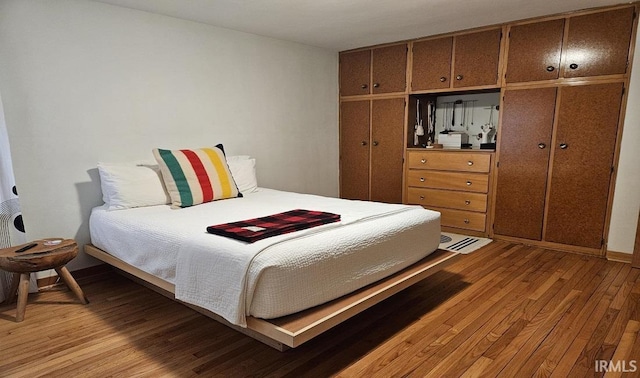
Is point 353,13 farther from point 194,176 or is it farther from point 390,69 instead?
point 194,176

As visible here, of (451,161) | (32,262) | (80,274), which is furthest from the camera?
(451,161)

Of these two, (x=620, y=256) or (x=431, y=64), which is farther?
(x=431, y=64)

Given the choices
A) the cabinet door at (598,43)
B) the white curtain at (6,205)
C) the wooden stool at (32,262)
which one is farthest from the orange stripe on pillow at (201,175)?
the cabinet door at (598,43)

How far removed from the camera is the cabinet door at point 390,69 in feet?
14.2

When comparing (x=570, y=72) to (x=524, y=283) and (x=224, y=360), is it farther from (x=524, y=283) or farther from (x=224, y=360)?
(x=224, y=360)

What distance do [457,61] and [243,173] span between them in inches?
99.1

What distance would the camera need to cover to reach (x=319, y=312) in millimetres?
1796

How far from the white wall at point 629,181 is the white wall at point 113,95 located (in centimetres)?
322

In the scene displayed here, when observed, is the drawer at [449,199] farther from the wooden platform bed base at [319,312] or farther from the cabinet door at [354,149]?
the wooden platform bed base at [319,312]

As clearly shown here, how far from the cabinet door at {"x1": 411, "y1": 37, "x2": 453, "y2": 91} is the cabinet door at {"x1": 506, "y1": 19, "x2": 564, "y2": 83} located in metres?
0.62

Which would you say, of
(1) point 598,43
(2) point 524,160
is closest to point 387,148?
(2) point 524,160

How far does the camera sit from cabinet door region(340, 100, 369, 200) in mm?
4820

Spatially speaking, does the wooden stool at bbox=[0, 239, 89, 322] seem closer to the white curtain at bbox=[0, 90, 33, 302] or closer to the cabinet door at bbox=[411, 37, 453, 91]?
the white curtain at bbox=[0, 90, 33, 302]

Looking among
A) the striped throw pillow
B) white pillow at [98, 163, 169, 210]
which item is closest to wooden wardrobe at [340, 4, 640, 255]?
the striped throw pillow
